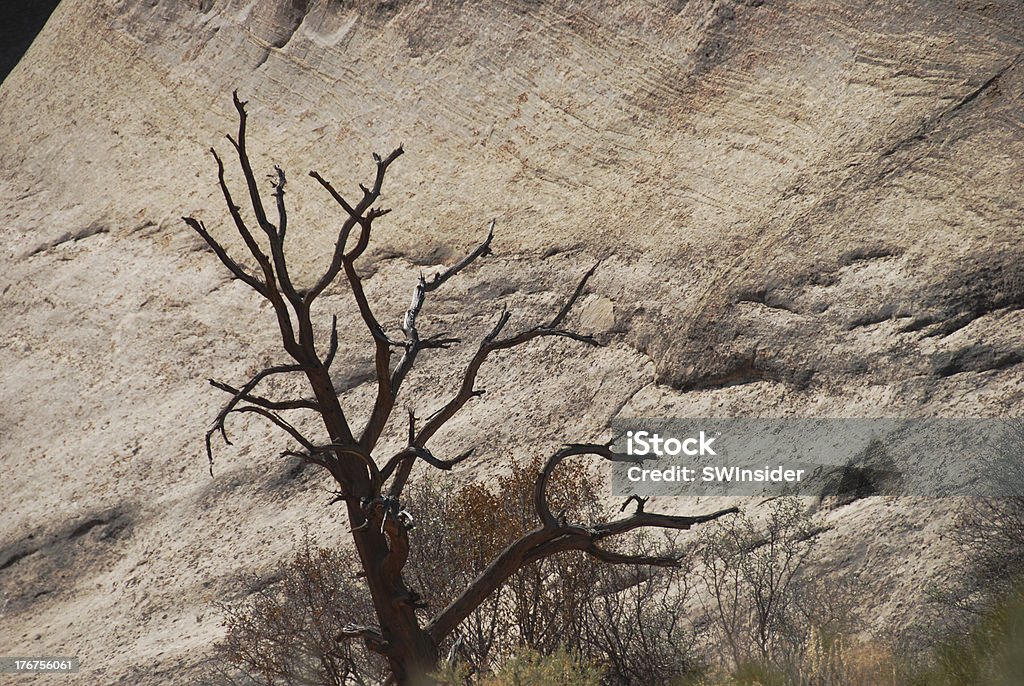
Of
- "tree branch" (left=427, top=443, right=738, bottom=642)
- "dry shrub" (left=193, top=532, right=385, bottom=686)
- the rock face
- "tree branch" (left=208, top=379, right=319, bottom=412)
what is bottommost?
"tree branch" (left=427, top=443, right=738, bottom=642)

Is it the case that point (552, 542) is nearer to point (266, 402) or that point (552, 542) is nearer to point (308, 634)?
point (266, 402)

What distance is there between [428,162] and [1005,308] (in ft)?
23.6

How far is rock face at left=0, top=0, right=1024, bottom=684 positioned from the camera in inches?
420

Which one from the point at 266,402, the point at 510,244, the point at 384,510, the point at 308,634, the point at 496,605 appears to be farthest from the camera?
the point at 510,244

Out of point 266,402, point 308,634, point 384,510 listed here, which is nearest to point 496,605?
point 308,634

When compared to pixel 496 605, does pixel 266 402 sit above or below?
above

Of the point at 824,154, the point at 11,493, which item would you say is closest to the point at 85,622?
the point at 11,493

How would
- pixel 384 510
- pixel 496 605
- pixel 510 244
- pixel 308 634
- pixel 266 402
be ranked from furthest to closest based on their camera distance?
pixel 510 244 < pixel 308 634 < pixel 496 605 < pixel 266 402 < pixel 384 510

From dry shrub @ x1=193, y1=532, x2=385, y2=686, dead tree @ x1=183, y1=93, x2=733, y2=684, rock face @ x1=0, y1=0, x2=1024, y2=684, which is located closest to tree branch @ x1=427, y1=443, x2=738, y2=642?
dead tree @ x1=183, y1=93, x2=733, y2=684

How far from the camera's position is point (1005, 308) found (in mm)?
9984

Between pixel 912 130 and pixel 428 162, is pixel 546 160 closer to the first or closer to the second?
pixel 428 162

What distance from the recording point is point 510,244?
13383 millimetres

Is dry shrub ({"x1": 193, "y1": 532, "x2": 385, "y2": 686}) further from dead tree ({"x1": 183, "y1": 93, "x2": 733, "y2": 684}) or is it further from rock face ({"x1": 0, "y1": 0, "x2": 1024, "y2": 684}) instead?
dead tree ({"x1": 183, "y1": 93, "x2": 733, "y2": 684})

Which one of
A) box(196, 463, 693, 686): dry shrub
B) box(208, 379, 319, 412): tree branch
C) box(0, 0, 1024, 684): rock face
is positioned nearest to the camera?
box(208, 379, 319, 412): tree branch
